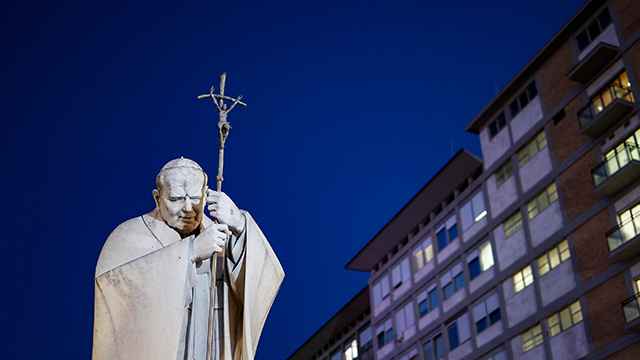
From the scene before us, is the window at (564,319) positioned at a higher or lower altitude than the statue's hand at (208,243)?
higher

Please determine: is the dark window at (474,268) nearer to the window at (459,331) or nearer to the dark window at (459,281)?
the dark window at (459,281)

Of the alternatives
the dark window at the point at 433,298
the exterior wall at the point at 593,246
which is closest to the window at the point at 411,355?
the dark window at the point at 433,298

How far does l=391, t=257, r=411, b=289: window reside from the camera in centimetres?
5238

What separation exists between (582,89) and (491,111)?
8.53 meters

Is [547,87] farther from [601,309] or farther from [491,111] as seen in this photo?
[601,309]

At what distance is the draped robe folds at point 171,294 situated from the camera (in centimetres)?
577

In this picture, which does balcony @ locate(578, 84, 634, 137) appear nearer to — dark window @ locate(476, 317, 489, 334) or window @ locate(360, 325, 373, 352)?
dark window @ locate(476, 317, 489, 334)

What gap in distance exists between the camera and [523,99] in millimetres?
43562

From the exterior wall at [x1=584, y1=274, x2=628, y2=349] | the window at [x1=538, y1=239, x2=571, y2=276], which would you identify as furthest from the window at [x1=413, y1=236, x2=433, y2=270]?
the exterior wall at [x1=584, y1=274, x2=628, y2=349]

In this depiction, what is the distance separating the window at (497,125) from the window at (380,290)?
14542 millimetres

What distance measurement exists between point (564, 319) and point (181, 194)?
109 feet

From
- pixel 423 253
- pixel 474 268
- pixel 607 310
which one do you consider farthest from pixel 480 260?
pixel 607 310

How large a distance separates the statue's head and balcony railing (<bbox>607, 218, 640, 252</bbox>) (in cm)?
2973

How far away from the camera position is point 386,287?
54594 mm
